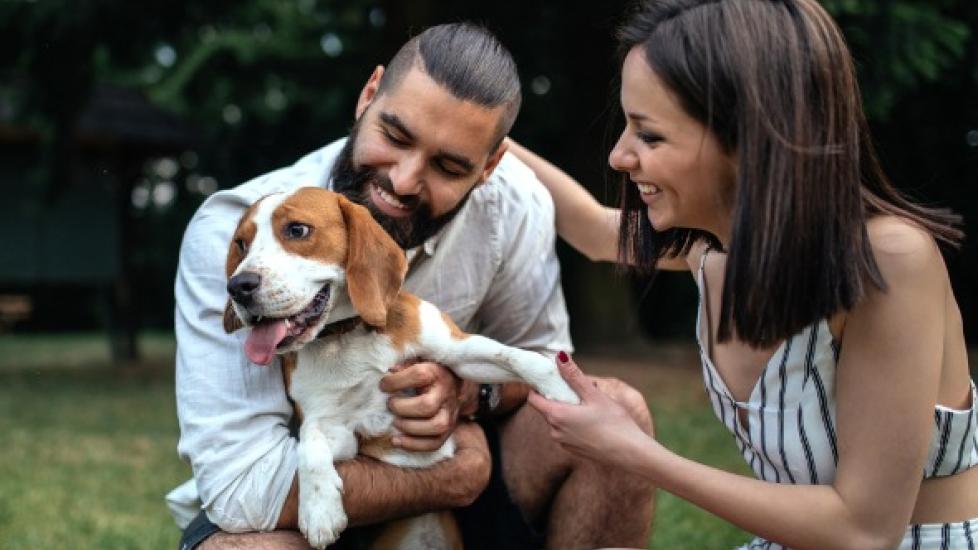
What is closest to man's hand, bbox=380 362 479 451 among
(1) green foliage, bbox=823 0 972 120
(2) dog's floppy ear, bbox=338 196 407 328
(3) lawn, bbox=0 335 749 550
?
(2) dog's floppy ear, bbox=338 196 407 328

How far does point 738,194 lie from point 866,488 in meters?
0.65

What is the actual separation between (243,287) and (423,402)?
0.61 meters

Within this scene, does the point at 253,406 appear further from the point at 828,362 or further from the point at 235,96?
the point at 235,96

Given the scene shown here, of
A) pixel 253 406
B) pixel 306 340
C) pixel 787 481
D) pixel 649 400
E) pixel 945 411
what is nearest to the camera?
pixel 945 411

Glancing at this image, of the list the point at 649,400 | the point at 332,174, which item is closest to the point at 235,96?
the point at 649,400

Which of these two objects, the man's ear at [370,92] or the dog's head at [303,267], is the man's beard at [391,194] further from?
the dog's head at [303,267]

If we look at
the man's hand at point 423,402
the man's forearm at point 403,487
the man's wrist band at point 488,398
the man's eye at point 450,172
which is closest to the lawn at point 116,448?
the man's wrist band at point 488,398

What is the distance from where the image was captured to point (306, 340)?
279 cm

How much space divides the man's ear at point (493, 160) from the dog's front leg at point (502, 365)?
537 millimetres

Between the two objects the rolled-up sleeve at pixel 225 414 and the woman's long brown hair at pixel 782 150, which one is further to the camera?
the rolled-up sleeve at pixel 225 414

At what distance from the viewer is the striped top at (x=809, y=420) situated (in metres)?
2.46

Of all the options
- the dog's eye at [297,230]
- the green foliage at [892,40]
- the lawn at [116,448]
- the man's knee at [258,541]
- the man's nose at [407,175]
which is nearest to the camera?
the dog's eye at [297,230]

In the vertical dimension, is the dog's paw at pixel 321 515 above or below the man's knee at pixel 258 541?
above

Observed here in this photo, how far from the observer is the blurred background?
24.0 feet
